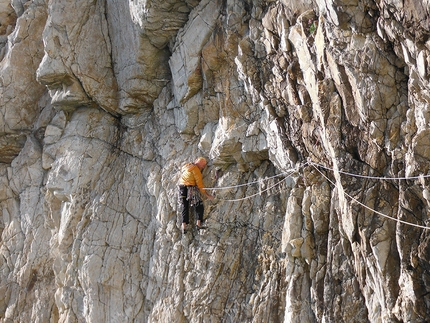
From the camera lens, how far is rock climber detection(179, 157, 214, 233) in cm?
1538


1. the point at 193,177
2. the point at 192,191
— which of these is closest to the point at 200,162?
the point at 193,177

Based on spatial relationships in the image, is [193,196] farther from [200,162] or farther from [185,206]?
[200,162]

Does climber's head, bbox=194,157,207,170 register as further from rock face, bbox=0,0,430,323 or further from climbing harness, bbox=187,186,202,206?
climbing harness, bbox=187,186,202,206

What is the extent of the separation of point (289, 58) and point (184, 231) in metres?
5.03

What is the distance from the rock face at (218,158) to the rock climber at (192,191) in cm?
34

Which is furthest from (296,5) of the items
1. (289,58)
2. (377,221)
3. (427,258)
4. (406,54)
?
(427,258)

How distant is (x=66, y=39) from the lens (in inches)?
717

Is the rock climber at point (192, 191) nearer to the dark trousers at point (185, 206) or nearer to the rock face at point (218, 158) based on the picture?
the dark trousers at point (185, 206)

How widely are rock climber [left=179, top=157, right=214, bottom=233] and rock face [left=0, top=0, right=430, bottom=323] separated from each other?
1.13 ft

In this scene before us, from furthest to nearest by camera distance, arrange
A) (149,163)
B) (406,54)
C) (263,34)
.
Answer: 1. (149,163)
2. (263,34)
3. (406,54)

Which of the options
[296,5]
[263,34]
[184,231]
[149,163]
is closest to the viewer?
[296,5]

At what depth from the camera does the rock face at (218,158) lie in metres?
11.1

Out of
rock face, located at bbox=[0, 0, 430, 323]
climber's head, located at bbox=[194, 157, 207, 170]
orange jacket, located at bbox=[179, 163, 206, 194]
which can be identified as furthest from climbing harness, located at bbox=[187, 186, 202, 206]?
climber's head, located at bbox=[194, 157, 207, 170]

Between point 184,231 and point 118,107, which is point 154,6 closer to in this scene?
point 118,107
